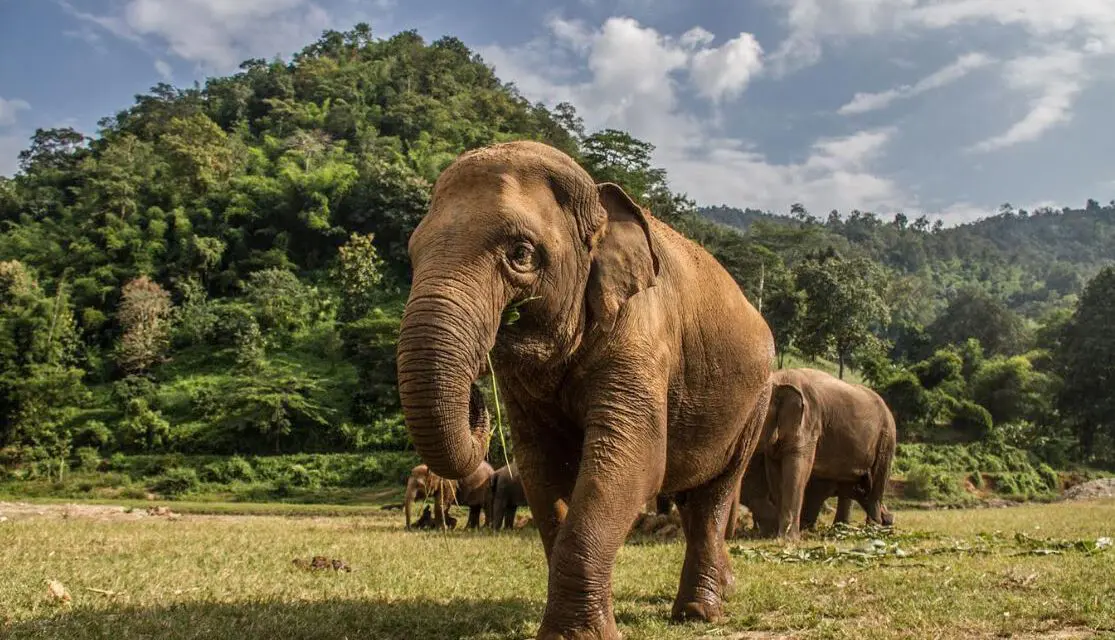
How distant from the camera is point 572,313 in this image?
17.2 feet

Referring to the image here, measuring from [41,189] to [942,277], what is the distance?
145 metres

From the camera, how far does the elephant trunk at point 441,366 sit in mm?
4250

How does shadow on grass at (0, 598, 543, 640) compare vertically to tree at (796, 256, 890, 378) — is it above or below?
below

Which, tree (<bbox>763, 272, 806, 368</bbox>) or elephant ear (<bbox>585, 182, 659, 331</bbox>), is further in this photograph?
tree (<bbox>763, 272, 806, 368</bbox>)

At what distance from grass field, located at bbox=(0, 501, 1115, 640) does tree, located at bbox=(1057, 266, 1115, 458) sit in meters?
44.1

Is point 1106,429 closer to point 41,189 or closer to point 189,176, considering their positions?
point 189,176

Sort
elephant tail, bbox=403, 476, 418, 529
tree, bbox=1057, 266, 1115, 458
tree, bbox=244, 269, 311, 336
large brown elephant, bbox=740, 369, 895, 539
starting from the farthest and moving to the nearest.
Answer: tree, bbox=244, 269, 311, 336, tree, bbox=1057, 266, 1115, 458, elephant tail, bbox=403, 476, 418, 529, large brown elephant, bbox=740, 369, 895, 539

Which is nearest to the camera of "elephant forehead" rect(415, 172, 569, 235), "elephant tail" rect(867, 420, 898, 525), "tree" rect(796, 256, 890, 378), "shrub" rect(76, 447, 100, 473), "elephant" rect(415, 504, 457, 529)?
"elephant forehead" rect(415, 172, 569, 235)

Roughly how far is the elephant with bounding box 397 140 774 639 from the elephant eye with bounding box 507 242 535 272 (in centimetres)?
1

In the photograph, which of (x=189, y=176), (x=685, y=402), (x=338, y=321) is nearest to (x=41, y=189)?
(x=189, y=176)

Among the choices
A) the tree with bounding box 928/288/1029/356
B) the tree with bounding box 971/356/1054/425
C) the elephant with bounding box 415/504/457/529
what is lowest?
the elephant with bounding box 415/504/457/529

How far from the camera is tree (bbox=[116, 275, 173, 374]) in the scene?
197ft

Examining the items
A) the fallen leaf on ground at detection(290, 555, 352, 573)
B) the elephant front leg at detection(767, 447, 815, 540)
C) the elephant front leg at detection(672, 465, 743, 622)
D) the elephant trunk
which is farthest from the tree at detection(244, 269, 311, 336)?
the elephant trunk

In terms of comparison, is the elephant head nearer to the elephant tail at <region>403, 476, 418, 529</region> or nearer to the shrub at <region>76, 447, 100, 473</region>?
the elephant tail at <region>403, 476, 418, 529</region>
